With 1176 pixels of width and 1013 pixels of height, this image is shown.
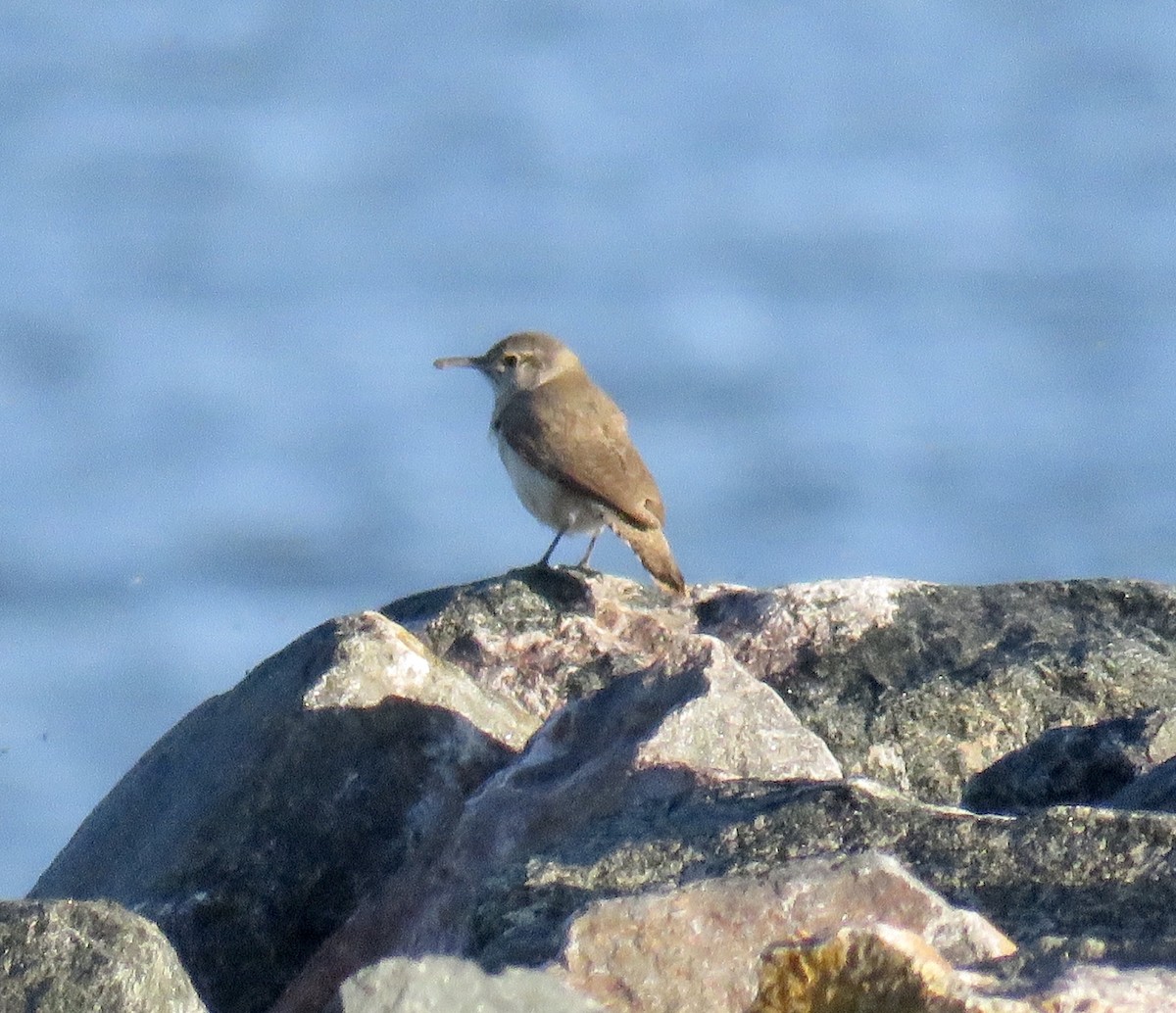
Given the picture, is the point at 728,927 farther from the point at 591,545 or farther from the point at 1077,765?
the point at 591,545

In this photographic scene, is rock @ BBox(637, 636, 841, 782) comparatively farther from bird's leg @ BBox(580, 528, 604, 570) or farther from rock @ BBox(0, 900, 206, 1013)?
bird's leg @ BBox(580, 528, 604, 570)

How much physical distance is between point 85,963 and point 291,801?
172 cm

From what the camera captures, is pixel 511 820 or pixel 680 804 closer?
pixel 680 804

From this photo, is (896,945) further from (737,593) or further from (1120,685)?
(737,593)

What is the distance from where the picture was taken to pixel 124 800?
233 inches

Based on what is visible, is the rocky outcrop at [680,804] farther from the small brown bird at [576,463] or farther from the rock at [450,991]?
the small brown bird at [576,463]

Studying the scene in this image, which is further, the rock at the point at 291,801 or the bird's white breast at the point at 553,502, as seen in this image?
the bird's white breast at the point at 553,502

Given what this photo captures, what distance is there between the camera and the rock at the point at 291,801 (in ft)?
16.8

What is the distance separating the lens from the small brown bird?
941 centimetres

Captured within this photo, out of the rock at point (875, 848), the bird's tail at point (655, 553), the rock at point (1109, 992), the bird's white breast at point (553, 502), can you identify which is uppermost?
the bird's white breast at point (553, 502)

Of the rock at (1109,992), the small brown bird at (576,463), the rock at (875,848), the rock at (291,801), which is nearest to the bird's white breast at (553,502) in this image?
the small brown bird at (576,463)

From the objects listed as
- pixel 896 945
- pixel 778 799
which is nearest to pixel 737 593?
pixel 778 799

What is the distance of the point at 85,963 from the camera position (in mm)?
3607

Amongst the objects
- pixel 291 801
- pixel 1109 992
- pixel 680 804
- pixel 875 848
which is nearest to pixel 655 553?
pixel 291 801
